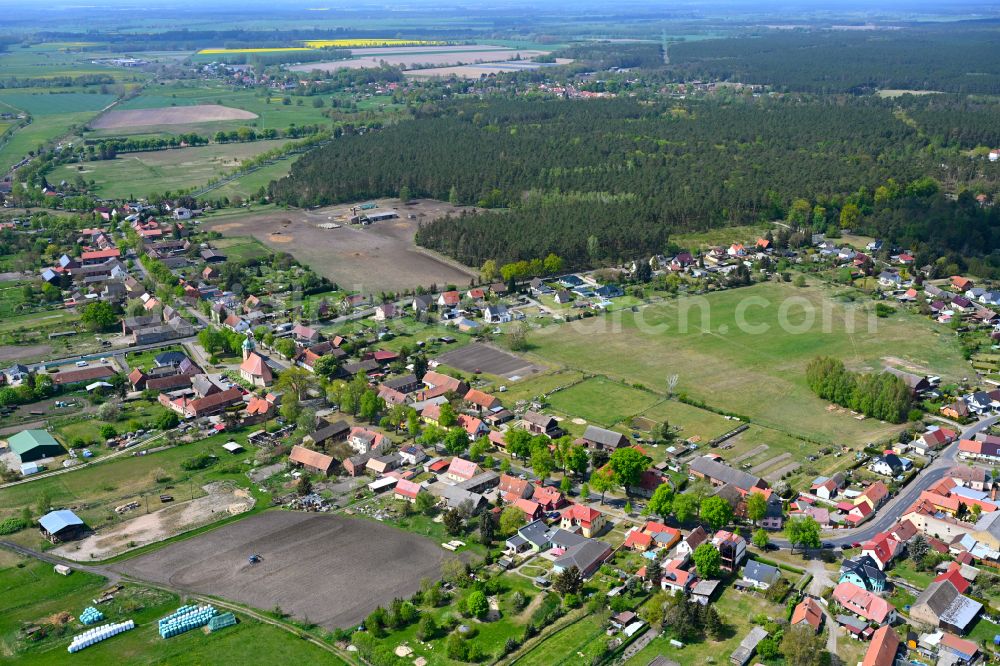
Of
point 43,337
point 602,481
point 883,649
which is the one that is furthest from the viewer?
point 43,337

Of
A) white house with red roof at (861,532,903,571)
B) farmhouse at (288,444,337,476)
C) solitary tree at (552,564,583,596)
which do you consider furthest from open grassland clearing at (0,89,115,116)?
white house with red roof at (861,532,903,571)

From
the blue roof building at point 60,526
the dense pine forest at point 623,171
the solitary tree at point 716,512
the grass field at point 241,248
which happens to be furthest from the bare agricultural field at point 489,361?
the grass field at point 241,248

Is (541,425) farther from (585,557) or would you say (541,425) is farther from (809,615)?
(809,615)

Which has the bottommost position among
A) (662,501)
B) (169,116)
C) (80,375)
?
(662,501)

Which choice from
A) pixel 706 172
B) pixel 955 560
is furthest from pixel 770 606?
pixel 706 172

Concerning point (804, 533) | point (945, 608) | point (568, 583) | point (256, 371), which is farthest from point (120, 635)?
point (945, 608)

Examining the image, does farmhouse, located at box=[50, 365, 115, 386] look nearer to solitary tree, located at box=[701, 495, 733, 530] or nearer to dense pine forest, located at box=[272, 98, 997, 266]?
dense pine forest, located at box=[272, 98, 997, 266]

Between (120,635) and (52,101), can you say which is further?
(52,101)
